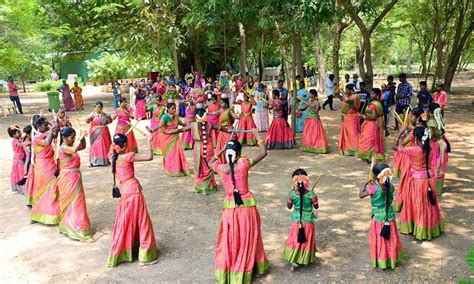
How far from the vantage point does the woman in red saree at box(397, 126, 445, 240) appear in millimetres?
6320

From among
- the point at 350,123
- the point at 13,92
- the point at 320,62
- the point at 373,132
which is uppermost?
the point at 320,62

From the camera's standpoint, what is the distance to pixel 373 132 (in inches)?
406

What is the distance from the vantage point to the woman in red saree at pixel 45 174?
7.43 metres

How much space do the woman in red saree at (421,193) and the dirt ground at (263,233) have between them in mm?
201

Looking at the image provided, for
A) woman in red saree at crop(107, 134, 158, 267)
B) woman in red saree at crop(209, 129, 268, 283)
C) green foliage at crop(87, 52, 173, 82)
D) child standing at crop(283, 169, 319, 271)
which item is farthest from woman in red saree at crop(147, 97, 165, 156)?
green foliage at crop(87, 52, 173, 82)

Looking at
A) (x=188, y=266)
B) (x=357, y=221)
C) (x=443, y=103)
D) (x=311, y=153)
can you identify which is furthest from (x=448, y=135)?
(x=188, y=266)

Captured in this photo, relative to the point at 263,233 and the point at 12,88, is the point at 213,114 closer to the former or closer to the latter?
the point at 263,233

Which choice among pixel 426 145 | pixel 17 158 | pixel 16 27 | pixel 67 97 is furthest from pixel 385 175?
pixel 67 97

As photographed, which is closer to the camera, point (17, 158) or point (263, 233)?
point (263, 233)

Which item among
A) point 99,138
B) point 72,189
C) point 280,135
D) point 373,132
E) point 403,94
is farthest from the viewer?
point 403,94

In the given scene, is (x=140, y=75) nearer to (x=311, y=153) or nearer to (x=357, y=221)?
(x=311, y=153)

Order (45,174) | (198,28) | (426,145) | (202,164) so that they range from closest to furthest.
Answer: (426,145) < (45,174) < (202,164) < (198,28)

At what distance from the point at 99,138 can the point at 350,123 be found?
246 inches

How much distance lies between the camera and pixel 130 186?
596 centimetres
